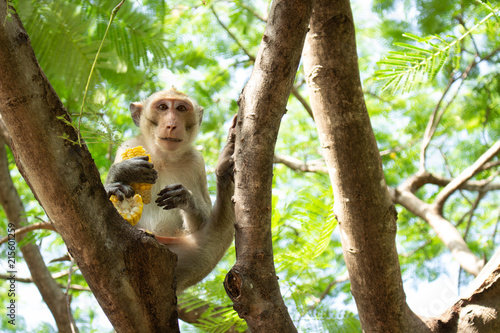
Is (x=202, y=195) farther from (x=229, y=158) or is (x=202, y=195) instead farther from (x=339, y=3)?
(x=339, y=3)

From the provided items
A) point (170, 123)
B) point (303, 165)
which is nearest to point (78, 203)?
point (170, 123)

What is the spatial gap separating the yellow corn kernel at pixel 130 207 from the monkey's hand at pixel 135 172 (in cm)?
12

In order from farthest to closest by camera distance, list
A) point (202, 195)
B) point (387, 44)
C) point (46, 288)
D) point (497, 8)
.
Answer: point (387, 44) < point (46, 288) < point (202, 195) < point (497, 8)

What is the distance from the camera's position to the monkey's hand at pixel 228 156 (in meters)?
3.13

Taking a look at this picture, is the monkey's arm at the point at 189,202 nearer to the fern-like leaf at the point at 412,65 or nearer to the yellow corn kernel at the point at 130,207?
the yellow corn kernel at the point at 130,207

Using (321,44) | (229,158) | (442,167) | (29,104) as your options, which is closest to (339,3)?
(321,44)

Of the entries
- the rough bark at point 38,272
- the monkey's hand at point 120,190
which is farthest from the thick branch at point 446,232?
the rough bark at point 38,272

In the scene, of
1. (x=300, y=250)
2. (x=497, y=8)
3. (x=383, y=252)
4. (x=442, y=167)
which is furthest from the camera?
(x=442, y=167)

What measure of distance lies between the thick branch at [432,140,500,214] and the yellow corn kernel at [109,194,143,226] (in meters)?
3.26

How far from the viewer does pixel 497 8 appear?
2.59 meters

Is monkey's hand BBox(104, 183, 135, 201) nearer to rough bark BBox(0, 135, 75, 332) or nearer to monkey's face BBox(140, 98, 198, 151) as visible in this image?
monkey's face BBox(140, 98, 198, 151)

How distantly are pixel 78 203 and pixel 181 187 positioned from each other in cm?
142

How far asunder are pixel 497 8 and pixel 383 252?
1.44m

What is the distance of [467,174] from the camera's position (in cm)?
488
